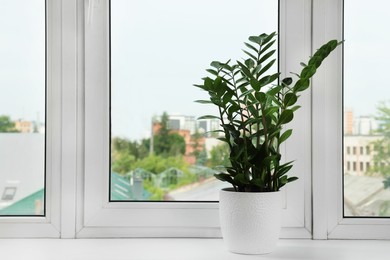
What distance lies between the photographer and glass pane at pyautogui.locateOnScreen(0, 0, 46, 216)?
1506mm

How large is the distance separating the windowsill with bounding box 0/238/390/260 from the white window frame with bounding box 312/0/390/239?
0.13ft

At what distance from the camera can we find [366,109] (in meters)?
1.52

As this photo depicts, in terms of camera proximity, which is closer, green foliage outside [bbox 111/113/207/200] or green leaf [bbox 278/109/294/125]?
green leaf [bbox 278/109/294/125]

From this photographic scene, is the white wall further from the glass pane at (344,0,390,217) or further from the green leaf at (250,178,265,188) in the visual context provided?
the glass pane at (344,0,390,217)

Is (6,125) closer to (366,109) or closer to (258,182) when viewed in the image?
(258,182)

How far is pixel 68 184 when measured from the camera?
1471mm

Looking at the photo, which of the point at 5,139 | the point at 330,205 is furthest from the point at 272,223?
the point at 5,139

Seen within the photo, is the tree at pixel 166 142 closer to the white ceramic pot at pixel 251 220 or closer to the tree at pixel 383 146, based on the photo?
the white ceramic pot at pixel 251 220

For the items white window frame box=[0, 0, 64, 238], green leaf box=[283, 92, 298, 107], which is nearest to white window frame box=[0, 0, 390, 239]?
white window frame box=[0, 0, 64, 238]

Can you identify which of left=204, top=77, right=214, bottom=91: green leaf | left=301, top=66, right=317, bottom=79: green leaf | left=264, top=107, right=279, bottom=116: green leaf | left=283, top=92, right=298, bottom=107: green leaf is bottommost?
left=264, top=107, right=279, bottom=116: green leaf

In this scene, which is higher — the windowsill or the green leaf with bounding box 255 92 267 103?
the green leaf with bounding box 255 92 267 103

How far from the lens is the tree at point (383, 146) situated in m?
1.52

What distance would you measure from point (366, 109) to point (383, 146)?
117 millimetres

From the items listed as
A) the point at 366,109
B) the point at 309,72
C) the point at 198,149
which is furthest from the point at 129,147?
the point at 366,109
